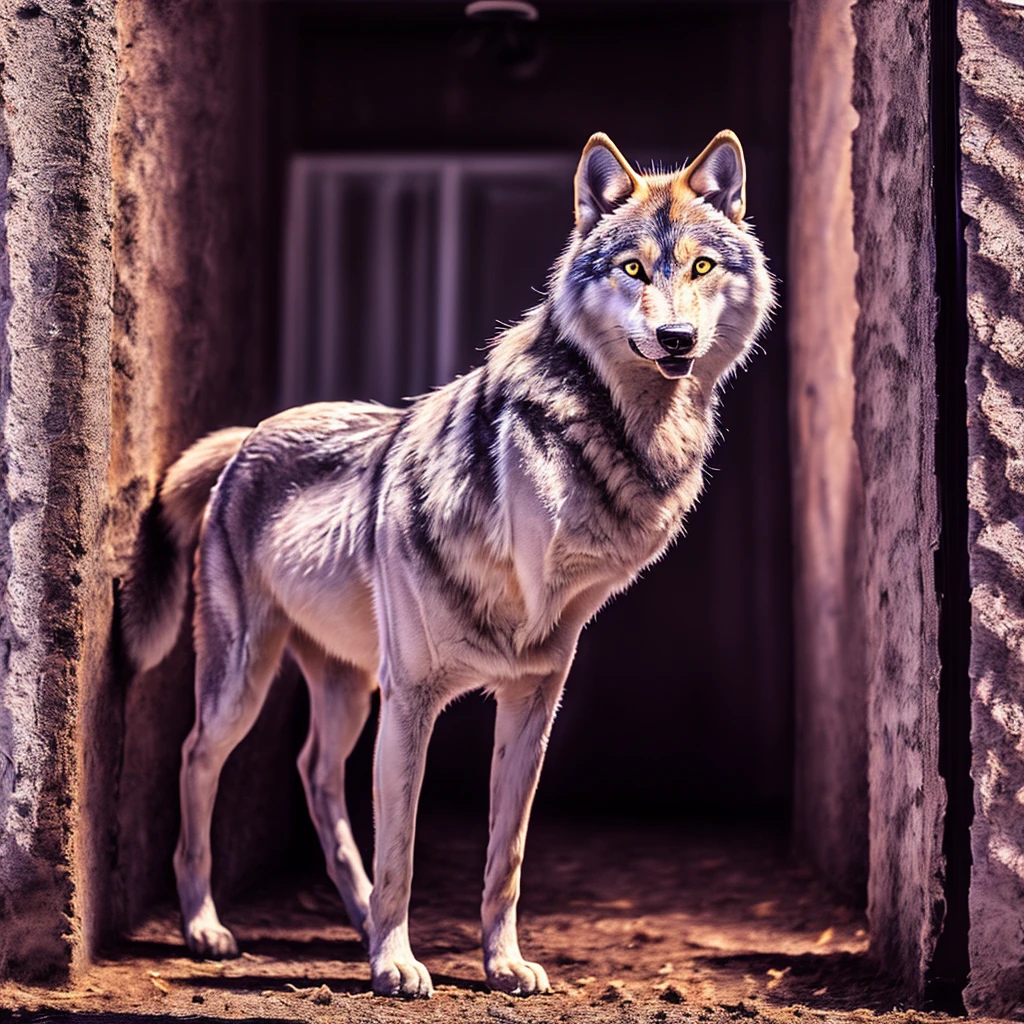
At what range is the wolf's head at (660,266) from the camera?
333cm

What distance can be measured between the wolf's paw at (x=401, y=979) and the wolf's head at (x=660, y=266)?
67.8 inches

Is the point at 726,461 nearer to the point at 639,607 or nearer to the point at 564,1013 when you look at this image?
the point at 639,607

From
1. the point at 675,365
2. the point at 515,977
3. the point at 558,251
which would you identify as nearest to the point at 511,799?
the point at 515,977

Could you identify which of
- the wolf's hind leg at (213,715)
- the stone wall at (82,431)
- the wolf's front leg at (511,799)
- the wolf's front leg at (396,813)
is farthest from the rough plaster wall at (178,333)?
the wolf's front leg at (511,799)

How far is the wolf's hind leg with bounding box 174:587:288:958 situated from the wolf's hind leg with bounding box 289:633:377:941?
29 centimetres

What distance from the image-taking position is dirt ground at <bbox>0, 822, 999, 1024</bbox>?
134 inches

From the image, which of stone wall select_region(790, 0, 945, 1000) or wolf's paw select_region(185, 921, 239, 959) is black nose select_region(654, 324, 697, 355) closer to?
stone wall select_region(790, 0, 945, 1000)

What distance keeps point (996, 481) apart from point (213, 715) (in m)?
2.49

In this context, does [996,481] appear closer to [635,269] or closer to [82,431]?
[635,269]

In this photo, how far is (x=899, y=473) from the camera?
3635 mm

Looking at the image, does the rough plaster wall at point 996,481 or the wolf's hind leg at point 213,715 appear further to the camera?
the wolf's hind leg at point 213,715

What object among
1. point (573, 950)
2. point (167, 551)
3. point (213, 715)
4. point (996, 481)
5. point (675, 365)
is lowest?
point (573, 950)

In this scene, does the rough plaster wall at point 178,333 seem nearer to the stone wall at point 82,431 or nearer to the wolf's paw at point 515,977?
the stone wall at point 82,431

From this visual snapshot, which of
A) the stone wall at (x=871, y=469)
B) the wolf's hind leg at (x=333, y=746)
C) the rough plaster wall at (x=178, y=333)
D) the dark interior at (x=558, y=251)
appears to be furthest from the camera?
the dark interior at (x=558, y=251)
